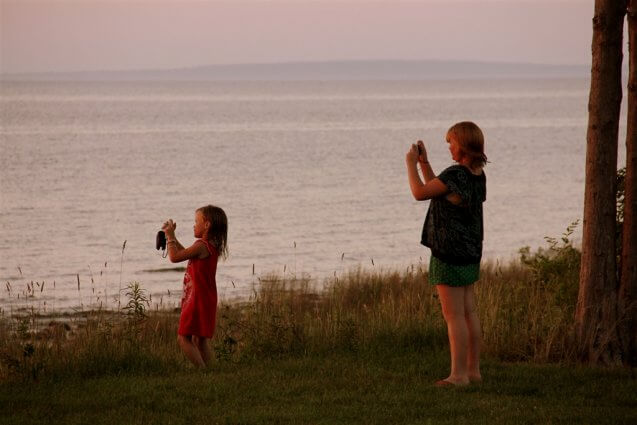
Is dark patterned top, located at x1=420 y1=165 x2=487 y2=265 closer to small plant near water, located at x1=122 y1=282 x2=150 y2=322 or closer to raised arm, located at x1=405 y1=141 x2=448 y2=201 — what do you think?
raised arm, located at x1=405 y1=141 x2=448 y2=201

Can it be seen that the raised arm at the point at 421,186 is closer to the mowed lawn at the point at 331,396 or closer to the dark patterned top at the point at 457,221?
the dark patterned top at the point at 457,221

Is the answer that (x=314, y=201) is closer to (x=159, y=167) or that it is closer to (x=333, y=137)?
(x=159, y=167)

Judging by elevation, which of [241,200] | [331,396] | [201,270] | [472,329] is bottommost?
[331,396]

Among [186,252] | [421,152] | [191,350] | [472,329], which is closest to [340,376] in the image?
[472,329]

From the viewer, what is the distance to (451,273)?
7980mm

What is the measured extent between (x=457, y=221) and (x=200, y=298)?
244 centimetres

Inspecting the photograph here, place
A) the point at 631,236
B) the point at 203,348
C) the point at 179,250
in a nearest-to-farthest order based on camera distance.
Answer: the point at 179,250 → the point at 203,348 → the point at 631,236

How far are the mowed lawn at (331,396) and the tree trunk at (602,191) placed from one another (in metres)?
0.59

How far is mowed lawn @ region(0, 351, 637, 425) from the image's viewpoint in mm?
7480

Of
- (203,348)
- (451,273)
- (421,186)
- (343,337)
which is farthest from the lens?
(343,337)

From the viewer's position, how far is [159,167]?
53.7 metres

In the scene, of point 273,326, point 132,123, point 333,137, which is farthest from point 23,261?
point 132,123

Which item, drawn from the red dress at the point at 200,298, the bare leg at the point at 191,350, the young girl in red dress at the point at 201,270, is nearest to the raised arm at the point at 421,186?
the young girl in red dress at the point at 201,270

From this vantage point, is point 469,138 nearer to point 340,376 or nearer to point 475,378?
point 475,378
